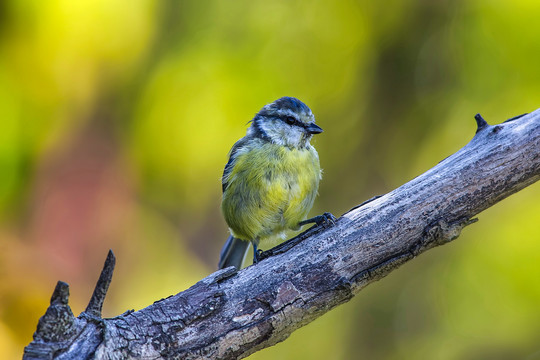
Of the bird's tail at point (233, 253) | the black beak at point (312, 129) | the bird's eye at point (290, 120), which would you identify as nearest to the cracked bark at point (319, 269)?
the black beak at point (312, 129)

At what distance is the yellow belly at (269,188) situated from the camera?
2877 millimetres

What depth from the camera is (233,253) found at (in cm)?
335

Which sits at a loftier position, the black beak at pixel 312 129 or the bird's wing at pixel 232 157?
the bird's wing at pixel 232 157

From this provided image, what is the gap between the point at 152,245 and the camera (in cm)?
340

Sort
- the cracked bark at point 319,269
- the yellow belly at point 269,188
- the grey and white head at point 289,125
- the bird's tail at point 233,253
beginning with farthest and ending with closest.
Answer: the bird's tail at point 233,253
the grey and white head at point 289,125
the yellow belly at point 269,188
the cracked bark at point 319,269

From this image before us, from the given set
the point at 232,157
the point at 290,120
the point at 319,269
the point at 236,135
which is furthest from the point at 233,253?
the point at 319,269

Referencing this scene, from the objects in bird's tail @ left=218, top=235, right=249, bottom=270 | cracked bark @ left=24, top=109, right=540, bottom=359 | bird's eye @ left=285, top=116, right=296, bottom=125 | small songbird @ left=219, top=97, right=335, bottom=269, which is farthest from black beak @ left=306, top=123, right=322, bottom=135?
bird's tail @ left=218, top=235, right=249, bottom=270

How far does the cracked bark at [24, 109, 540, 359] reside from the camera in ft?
6.46

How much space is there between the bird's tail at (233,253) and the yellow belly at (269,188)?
0.30 m

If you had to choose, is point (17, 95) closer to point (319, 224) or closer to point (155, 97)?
point (155, 97)

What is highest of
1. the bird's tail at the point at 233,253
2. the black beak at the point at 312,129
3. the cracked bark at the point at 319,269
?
the black beak at the point at 312,129

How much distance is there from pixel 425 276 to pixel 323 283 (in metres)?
1.52

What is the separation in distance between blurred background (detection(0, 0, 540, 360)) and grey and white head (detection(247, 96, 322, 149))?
1.39ft

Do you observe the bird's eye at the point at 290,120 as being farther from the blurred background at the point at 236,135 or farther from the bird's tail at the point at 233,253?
the bird's tail at the point at 233,253
